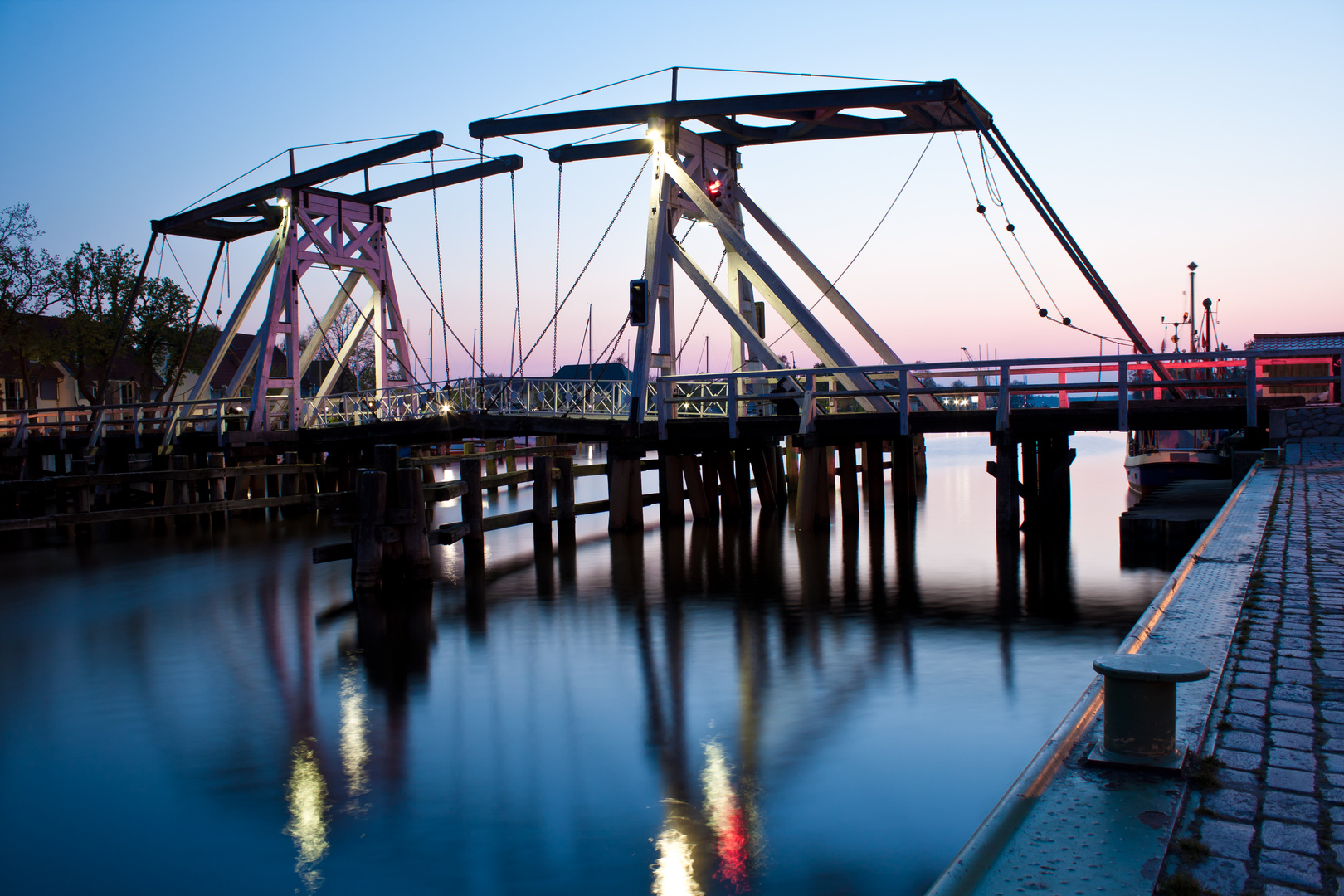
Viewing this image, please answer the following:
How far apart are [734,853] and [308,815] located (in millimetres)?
2784

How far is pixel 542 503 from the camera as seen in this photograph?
18375 mm

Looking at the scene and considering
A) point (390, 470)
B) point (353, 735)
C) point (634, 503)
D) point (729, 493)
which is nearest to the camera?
point (353, 735)

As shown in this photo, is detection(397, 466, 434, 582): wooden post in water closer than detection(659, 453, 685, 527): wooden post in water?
Yes

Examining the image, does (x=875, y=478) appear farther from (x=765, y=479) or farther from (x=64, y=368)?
(x=64, y=368)

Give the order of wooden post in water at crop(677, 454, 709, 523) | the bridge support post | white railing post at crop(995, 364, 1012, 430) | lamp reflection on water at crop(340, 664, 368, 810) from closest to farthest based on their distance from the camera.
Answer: lamp reflection on water at crop(340, 664, 368, 810) → white railing post at crop(995, 364, 1012, 430) → the bridge support post → wooden post in water at crop(677, 454, 709, 523)

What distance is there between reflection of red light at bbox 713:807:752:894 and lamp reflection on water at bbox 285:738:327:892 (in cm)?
222

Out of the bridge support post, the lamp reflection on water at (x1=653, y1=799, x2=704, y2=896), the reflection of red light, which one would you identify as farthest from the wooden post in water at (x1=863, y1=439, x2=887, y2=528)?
the lamp reflection on water at (x1=653, y1=799, x2=704, y2=896)

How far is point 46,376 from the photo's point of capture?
169 ft

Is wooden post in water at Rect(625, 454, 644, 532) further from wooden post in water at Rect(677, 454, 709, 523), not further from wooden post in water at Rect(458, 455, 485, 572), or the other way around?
wooden post in water at Rect(458, 455, 485, 572)

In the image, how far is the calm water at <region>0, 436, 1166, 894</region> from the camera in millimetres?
5602

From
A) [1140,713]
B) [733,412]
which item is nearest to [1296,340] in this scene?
[733,412]

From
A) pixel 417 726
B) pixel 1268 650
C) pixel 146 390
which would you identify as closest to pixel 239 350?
pixel 146 390

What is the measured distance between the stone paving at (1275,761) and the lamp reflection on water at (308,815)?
4.43 meters

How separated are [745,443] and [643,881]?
1722 centimetres
